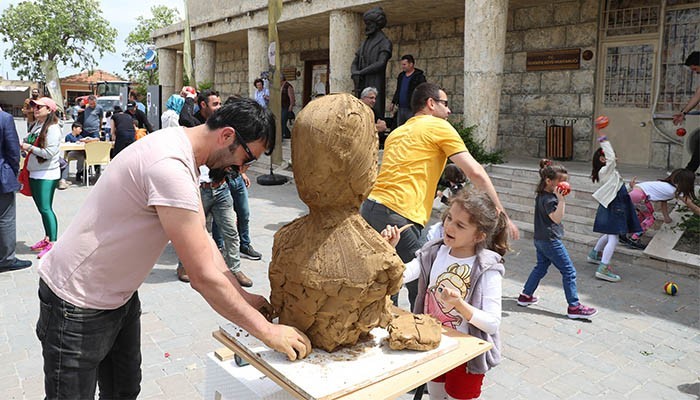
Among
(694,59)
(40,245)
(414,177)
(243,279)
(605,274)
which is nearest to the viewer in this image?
(414,177)

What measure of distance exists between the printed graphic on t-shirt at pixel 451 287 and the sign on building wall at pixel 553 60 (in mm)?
8204

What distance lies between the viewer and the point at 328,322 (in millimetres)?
2068

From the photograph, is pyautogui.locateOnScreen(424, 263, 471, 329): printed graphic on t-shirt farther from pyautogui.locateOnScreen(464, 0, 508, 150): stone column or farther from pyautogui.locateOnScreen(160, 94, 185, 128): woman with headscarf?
pyautogui.locateOnScreen(464, 0, 508, 150): stone column

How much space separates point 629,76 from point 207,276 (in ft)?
30.3

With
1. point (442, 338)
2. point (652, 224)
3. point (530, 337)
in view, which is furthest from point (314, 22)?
point (442, 338)

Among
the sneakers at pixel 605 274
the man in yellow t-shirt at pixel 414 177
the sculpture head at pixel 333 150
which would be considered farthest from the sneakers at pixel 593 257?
the sculpture head at pixel 333 150

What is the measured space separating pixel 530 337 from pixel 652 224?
3238mm

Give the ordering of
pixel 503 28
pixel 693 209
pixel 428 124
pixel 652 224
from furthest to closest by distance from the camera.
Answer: pixel 503 28 → pixel 652 224 → pixel 693 209 → pixel 428 124

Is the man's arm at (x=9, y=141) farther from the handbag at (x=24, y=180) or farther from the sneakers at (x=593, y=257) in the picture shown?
the sneakers at (x=593, y=257)

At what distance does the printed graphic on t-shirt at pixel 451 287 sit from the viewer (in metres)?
2.53

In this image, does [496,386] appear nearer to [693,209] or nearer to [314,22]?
[693,209]

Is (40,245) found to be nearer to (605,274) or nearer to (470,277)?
(470,277)

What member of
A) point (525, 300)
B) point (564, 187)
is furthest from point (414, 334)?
point (525, 300)

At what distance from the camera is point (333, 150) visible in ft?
6.63
